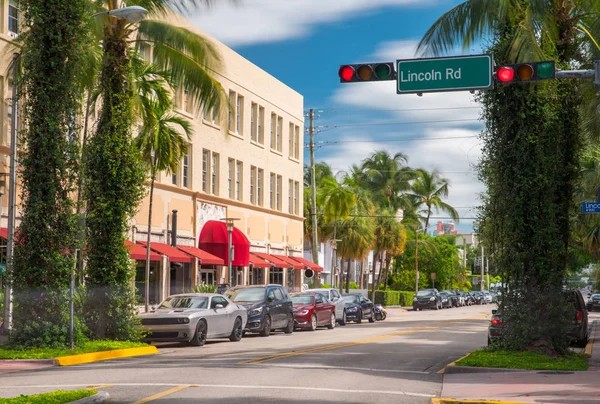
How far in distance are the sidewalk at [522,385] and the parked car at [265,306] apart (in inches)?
492

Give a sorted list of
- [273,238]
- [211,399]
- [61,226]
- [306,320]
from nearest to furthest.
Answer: [211,399] < [61,226] < [306,320] < [273,238]

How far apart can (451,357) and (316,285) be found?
110ft

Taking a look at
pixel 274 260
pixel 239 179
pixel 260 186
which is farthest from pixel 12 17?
pixel 274 260

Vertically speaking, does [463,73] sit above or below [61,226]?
above

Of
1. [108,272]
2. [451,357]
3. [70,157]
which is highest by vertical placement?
[70,157]

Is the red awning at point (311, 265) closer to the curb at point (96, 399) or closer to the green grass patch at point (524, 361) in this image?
the green grass patch at point (524, 361)

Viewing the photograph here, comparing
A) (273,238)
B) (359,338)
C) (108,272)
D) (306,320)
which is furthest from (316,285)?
(108,272)

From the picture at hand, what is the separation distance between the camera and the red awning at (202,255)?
39828 millimetres

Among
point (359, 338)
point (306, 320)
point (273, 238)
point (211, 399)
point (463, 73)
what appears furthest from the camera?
point (273, 238)

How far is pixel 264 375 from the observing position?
590 inches

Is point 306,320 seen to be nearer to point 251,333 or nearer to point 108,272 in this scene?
point 251,333

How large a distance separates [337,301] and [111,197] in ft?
60.5

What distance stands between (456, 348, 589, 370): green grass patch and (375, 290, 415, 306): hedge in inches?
2256

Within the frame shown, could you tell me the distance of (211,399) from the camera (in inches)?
460
